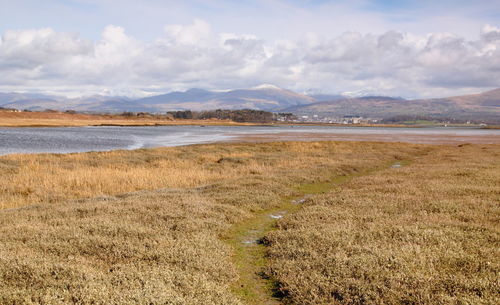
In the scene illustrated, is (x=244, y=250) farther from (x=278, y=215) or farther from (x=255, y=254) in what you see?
(x=278, y=215)

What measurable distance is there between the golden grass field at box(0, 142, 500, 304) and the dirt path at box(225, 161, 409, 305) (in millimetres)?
55

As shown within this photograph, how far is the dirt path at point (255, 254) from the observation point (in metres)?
9.09

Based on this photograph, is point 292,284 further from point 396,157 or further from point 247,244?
point 396,157

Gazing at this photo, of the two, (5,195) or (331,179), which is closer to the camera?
(5,195)

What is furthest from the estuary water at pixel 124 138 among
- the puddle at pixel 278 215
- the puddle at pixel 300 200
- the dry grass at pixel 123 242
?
the puddle at pixel 278 215

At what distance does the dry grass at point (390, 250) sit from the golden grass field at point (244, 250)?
4 centimetres

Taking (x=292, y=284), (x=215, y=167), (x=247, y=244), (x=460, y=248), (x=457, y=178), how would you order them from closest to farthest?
(x=292, y=284) → (x=460, y=248) → (x=247, y=244) → (x=457, y=178) → (x=215, y=167)

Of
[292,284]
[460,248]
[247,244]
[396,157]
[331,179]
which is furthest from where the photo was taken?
[396,157]

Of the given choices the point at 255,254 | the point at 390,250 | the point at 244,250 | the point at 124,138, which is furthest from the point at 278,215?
the point at 124,138

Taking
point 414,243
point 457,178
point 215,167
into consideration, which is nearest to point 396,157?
point 457,178

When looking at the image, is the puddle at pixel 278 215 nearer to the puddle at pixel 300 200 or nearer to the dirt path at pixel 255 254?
the dirt path at pixel 255 254

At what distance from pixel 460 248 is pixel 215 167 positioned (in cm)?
2582

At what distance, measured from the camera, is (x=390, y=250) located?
10.7 m

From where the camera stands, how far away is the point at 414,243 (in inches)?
454
